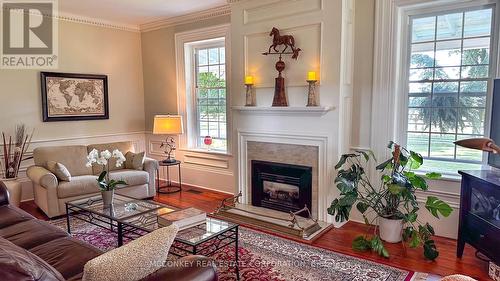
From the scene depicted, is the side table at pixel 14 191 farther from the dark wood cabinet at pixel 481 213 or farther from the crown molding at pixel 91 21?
the dark wood cabinet at pixel 481 213

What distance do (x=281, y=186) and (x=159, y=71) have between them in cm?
314

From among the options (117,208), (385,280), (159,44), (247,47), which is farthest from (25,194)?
(385,280)

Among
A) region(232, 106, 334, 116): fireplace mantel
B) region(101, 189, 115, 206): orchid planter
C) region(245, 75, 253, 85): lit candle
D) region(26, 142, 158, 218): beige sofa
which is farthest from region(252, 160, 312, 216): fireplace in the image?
region(101, 189, 115, 206): orchid planter

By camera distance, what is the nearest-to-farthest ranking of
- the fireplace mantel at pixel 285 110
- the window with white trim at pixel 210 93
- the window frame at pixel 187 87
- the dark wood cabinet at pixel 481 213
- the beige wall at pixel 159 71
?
1. the dark wood cabinet at pixel 481 213
2. the fireplace mantel at pixel 285 110
3. the window frame at pixel 187 87
4. the window with white trim at pixel 210 93
5. the beige wall at pixel 159 71

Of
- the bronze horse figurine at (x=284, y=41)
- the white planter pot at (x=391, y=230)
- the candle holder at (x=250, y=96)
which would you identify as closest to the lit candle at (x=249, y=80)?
the candle holder at (x=250, y=96)

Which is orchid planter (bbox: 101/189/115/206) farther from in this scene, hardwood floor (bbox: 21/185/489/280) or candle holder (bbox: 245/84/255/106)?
candle holder (bbox: 245/84/255/106)

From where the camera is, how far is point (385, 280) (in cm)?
252

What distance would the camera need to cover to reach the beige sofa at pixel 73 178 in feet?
12.5

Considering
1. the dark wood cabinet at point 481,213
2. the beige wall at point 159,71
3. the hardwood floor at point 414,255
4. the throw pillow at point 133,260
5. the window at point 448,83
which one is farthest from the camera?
the beige wall at point 159,71

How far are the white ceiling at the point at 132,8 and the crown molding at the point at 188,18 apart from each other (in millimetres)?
78

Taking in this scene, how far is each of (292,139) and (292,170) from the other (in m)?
0.37

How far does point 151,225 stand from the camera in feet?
8.43

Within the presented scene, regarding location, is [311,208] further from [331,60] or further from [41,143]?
[41,143]

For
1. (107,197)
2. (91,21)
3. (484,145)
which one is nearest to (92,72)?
Answer: (91,21)
